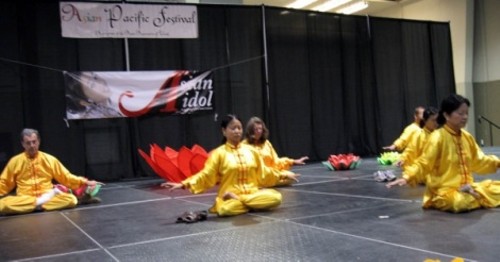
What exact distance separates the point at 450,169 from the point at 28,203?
3566mm

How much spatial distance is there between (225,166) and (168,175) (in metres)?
2.67

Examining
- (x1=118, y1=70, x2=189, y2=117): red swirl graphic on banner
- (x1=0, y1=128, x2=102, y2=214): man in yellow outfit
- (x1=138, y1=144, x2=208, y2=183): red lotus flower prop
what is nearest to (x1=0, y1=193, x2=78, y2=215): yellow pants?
(x1=0, y1=128, x2=102, y2=214): man in yellow outfit

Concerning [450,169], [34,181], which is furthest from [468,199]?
[34,181]

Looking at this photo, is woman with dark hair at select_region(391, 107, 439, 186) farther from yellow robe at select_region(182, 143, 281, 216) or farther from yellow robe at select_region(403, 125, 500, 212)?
yellow robe at select_region(182, 143, 281, 216)

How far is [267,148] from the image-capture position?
5.69 metres

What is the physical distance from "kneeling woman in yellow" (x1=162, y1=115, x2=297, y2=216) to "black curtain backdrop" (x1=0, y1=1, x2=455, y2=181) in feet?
13.2

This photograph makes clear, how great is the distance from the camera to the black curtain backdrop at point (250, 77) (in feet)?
23.4

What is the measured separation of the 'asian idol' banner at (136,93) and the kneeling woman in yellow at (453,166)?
494cm

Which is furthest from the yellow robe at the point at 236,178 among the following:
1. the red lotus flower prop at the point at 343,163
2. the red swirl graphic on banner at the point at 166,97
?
the red swirl graphic on banner at the point at 166,97

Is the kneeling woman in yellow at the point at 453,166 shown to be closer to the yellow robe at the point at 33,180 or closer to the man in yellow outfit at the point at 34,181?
the man in yellow outfit at the point at 34,181

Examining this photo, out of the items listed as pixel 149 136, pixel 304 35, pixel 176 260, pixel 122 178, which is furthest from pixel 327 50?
pixel 176 260

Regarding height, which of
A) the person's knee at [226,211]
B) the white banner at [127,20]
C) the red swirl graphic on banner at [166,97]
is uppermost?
the white banner at [127,20]

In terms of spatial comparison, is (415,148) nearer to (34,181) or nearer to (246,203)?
(246,203)

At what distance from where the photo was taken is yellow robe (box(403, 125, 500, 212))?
3391 millimetres
